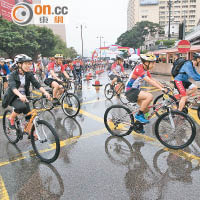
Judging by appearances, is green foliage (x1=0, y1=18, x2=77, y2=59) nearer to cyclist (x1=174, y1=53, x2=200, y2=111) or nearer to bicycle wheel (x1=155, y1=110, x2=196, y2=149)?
cyclist (x1=174, y1=53, x2=200, y2=111)

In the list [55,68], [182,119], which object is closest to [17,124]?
[182,119]

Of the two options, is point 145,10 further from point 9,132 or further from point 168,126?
point 9,132

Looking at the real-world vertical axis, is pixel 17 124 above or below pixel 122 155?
above

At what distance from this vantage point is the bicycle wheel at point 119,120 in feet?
15.5

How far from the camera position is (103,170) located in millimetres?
3477

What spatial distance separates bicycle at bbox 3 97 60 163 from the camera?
142 inches

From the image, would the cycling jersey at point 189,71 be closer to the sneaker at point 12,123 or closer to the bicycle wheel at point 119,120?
the bicycle wheel at point 119,120

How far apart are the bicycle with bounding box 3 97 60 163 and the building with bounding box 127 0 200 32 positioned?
455ft

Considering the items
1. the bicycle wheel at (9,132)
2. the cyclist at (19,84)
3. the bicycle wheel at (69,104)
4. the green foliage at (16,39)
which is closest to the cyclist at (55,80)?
the bicycle wheel at (69,104)

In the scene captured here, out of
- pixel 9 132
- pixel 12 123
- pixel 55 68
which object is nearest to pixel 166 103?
pixel 12 123

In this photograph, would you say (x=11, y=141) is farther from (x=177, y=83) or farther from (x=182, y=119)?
(x=177, y=83)

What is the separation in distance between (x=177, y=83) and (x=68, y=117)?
3.45 meters

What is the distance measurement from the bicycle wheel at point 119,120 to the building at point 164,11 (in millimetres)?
137551

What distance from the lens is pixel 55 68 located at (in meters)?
7.93
